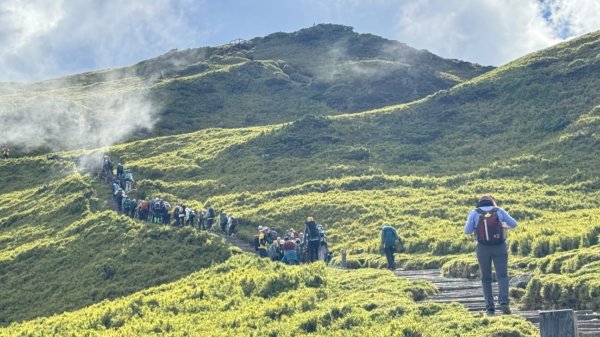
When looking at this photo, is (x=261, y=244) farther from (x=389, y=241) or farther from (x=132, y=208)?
(x=132, y=208)

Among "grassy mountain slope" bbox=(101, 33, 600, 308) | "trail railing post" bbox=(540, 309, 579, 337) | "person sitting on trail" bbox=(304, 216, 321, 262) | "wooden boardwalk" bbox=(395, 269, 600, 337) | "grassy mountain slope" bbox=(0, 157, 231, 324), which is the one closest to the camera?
"trail railing post" bbox=(540, 309, 579, 337)

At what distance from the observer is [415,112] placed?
86.9 m

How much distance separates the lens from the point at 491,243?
627 inches

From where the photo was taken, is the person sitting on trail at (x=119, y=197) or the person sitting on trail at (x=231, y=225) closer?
the person sitting on trail at (x=231, y=225)

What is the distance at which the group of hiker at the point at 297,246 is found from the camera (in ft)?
107

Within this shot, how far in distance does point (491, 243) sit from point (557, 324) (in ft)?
19.2

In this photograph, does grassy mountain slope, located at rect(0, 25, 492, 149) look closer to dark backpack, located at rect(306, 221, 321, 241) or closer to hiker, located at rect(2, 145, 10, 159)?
hiker, located at rect(2, 145, 10, 159)

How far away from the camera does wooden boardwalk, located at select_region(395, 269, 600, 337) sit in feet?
46.5

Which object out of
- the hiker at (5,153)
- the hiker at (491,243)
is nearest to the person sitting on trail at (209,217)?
the hiker at (491,243)

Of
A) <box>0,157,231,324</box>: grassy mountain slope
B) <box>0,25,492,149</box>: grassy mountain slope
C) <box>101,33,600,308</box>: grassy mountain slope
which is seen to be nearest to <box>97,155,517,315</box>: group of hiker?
<box>0,157,231,324</box>: grassy mountain slope

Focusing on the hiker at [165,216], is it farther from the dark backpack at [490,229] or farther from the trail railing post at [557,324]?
the trail railing post at [557,324]

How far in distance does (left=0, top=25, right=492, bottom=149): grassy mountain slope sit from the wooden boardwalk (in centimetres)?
6704

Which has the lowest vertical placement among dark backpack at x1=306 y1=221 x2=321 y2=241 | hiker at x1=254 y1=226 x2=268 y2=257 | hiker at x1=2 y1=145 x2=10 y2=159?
hiker at x1=254 y1=226 x2=268 y2=257

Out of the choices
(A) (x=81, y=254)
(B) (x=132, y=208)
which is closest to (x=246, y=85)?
(B) (x=132, y=208)
